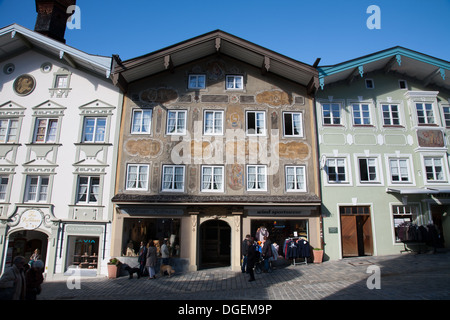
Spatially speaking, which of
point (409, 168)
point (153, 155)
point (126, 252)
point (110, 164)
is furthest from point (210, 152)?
point (409, 168)

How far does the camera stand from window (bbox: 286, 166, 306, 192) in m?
15.9

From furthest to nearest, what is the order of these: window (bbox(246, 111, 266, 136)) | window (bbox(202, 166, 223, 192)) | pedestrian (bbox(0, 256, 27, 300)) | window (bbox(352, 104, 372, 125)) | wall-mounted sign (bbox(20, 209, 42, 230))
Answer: window (bbox(352, 104, 372, 125)) < window (bbox(246, 111, 266, 136)) < window (bbox(202, 166, 223, 192)) < wall-mounted sign (bbox(20, 209, 42, 230)) < pedestrian (bbox(0, 256, 27, 300))

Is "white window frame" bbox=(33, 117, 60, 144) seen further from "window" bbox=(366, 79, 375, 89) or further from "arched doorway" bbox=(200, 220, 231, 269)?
"window" bbox=(366, 79, 375, 89)

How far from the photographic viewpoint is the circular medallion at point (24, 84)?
17.2 metres

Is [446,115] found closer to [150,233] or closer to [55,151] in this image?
[150,233]

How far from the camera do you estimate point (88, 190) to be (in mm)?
15820

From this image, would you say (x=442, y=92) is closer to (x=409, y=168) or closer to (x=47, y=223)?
(x=409, y=168)

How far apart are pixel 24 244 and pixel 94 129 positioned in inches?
298

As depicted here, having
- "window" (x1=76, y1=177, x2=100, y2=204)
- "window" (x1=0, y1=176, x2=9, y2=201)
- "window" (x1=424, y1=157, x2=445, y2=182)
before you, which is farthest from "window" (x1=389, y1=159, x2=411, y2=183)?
"window" (x1=0, y1=176, x2=9, y2=201)

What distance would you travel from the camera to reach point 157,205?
594 inches

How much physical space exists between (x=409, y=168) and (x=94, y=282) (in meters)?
17.4

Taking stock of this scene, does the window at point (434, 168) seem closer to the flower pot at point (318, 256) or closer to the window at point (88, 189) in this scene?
the flower pot at point (318, 256)

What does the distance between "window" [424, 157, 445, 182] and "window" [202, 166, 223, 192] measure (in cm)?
1142
